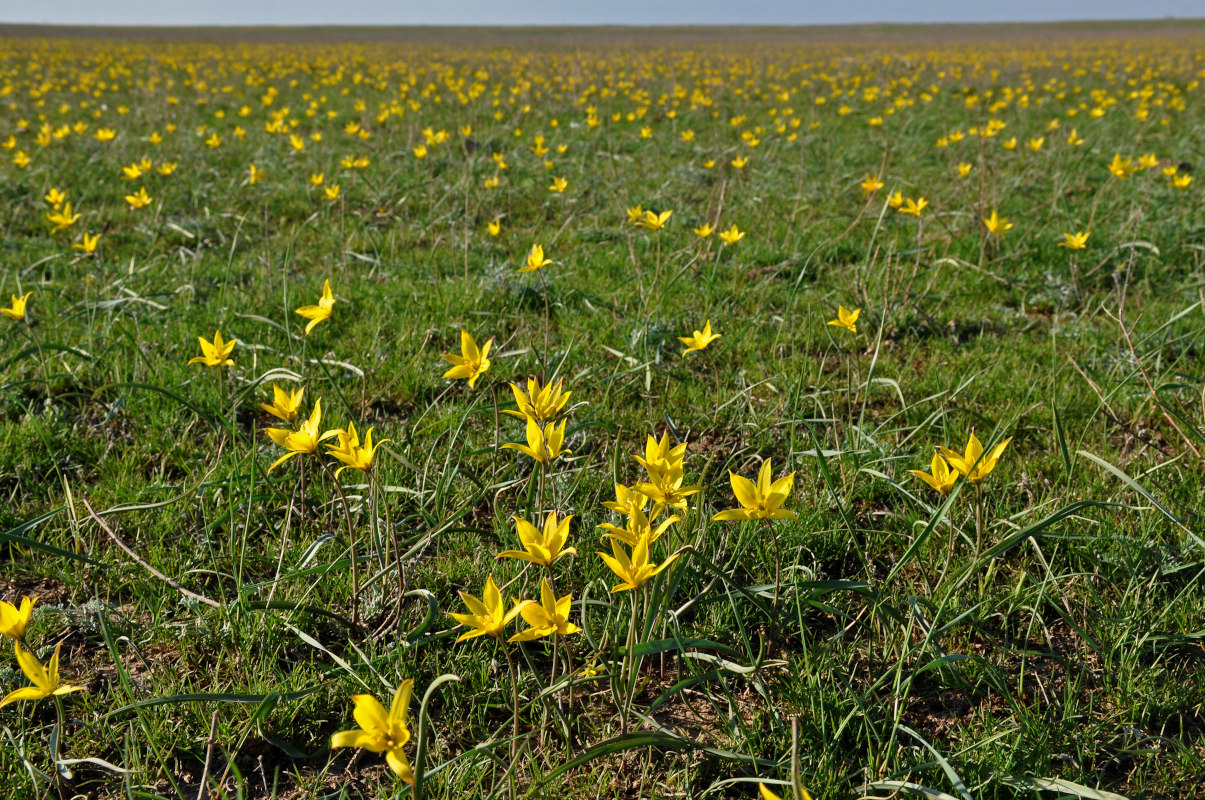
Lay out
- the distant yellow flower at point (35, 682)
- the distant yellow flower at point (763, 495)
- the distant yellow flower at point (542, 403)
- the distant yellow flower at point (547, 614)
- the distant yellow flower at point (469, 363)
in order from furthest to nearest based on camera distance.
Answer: the distant yellow flower at point (469, 363)
the distant yellow flower at point (542, 403)
the distant yellow flower at point (763, 495)
the distant yellow flower at point (547, 614)
the distant yellow flower at point (35, 682)

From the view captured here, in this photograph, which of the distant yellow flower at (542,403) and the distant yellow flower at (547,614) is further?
the distant yellow flower at (542,403)

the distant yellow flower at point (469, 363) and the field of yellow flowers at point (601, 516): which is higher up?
the distant yellow flower at point (469, 363)

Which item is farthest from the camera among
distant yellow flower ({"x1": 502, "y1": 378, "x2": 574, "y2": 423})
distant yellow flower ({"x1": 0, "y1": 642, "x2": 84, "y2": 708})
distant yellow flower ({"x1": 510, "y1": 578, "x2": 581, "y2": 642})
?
distant yellow flower ({"x1": 502, "y1": 378, "x2": 574, "y2": 423})

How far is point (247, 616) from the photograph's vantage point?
1891mm

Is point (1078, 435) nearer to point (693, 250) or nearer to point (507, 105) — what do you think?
point (693, 250)

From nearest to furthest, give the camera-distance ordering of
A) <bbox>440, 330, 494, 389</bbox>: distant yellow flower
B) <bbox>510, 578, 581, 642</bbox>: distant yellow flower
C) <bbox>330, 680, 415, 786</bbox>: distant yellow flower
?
Answer: <bbox>330, 680, 415, 786</bbox>: distant yellow flower
<bbox>510, 578, 581, 642</bbox>: distant yellow flower
<bbox>440, 330, 494, 389</bbox>: distant yellow flower

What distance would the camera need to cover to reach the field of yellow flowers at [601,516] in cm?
155

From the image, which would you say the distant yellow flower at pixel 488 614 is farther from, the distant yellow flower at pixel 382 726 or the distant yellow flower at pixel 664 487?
the distant yellow flower at pixel 664 487

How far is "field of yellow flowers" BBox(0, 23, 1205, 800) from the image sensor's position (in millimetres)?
1546

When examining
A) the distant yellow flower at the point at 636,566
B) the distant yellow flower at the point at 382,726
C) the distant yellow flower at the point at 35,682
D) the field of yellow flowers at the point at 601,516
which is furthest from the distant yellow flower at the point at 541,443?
the distant yellow flower at the point at 35,682

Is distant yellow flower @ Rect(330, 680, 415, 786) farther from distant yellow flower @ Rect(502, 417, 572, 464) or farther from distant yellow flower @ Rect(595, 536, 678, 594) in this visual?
distant yellow flower @ Rect(502, 417, 572, 464)

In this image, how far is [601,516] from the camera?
2.32 m

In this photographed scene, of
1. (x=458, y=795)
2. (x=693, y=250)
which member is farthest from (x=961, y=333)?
(x=458, y=795)

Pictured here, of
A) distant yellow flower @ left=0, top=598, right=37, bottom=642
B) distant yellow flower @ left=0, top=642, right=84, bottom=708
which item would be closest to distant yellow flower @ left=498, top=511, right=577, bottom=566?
distant yellow flower @ left=0, top=642, right=84, bottom=708
